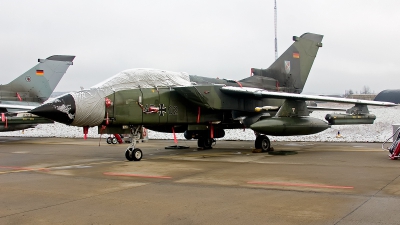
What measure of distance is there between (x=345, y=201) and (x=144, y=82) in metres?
8.50

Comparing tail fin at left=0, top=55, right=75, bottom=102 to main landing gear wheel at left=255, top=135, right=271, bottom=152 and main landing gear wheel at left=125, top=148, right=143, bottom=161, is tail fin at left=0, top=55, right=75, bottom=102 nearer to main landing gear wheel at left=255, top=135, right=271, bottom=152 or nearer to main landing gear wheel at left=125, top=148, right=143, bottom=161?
main landing gear wheel at left=125, top=148, right=143, bottom=161

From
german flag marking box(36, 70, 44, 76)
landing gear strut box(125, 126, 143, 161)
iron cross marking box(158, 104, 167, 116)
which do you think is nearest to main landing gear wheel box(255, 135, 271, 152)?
iron cross marking box(158, 104, 167, 116)

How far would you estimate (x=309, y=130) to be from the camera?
1479 centimetres

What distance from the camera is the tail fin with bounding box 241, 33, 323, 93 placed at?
18234mm

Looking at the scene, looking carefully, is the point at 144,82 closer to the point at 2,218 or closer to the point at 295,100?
the point at 295,100

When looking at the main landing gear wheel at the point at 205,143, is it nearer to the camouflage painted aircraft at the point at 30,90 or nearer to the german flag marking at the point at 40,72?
the camouflage painted aircraft at the point at 30,90

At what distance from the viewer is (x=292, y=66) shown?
18.3 m

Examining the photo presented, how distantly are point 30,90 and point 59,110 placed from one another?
16803 mm

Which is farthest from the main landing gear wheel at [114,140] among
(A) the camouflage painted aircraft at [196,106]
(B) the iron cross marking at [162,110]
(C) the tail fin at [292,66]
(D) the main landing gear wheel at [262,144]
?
(D) the main landing gear wheel at [262,144]

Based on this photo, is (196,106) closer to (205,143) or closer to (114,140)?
(205,143)

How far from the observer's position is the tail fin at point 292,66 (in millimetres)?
18234

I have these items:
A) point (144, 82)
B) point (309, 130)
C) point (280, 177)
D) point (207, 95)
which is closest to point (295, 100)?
point (309, 130)

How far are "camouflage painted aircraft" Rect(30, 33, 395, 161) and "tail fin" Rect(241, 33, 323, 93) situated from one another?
5 centimetres

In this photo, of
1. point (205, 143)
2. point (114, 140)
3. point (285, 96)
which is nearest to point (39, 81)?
point (114, 140)
